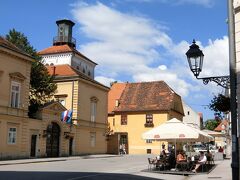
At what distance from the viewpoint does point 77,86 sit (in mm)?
48438

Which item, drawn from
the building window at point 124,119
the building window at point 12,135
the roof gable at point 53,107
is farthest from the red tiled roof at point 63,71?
the building window at point 124,119

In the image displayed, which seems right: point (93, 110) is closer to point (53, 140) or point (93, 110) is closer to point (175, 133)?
point (53, 140)

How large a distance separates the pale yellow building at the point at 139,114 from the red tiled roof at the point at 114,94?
0.17 metres

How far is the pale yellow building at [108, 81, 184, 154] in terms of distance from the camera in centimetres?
6225

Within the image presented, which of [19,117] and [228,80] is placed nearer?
[228,80]

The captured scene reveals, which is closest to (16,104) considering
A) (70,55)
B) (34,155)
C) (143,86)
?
(34,155)

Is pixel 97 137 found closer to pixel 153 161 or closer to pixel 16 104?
pixel 16 104

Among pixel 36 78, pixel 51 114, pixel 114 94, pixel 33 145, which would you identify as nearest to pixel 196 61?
pixel 33 145

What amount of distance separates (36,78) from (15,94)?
31.6 ft

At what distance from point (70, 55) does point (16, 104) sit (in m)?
25.6

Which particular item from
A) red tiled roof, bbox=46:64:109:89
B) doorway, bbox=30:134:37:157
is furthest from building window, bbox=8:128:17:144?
red tiled roof, bbox=46:64:109:89

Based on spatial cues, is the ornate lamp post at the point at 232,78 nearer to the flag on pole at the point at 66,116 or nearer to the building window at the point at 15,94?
the building window at the point at 15,94

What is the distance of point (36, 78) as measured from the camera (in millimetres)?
47156

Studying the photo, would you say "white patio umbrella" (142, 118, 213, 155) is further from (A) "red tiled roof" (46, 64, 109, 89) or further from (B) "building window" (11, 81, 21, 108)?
(A) "red tiled roof" (46, 64, 109, 89)
